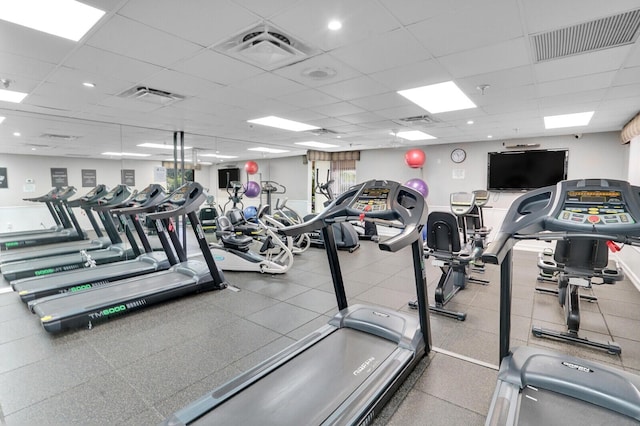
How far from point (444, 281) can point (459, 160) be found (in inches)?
211

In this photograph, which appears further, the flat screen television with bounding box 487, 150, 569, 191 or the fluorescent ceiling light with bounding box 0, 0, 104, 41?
the flat screen television with bounding box 487, 150, 569, 191

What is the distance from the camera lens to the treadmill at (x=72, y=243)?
17.8ft

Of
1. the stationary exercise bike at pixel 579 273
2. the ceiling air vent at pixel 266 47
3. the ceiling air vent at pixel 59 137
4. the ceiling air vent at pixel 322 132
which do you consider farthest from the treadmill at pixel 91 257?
the stationary exercise bike at pixel 579 273

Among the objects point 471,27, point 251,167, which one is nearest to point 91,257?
point 251,167

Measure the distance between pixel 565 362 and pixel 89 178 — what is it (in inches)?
278

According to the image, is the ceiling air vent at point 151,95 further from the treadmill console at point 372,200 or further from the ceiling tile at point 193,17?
the treadmill console at point 372,200

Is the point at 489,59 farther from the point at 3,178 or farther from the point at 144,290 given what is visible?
the point at 3,178

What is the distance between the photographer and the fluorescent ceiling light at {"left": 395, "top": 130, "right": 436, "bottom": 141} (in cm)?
675

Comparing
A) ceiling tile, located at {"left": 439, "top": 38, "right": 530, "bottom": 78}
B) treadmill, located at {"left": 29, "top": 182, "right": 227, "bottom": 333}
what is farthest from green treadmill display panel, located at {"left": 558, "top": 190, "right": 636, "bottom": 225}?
treadmill, located at {"left": 29, "top": 182, "right": 227, "bottom": 333}

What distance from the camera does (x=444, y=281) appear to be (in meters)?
3.90

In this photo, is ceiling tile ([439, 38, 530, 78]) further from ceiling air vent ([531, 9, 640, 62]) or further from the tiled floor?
the tiled floor

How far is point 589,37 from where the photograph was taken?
7.99ft

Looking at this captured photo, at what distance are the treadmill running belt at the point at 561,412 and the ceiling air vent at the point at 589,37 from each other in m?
2.45

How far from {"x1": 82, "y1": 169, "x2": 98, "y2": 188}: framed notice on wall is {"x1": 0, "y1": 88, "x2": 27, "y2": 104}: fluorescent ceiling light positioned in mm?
1892
